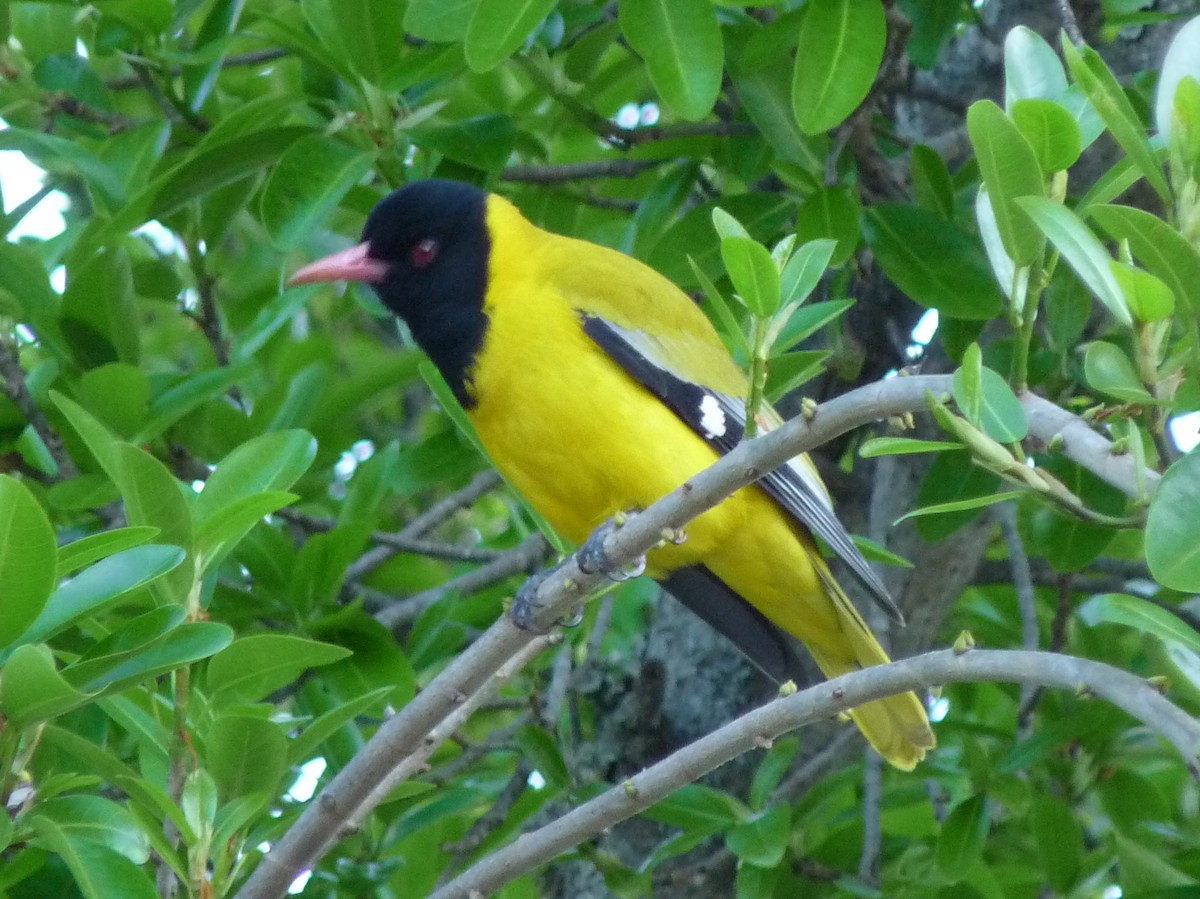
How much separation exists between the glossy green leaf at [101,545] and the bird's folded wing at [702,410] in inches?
59.4

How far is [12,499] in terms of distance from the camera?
2.14m

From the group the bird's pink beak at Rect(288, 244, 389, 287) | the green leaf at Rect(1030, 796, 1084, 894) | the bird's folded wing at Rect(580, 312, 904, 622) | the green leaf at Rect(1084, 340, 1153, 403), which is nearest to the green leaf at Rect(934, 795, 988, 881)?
the green leaf at Rect(1030, 796, 1084, 894)

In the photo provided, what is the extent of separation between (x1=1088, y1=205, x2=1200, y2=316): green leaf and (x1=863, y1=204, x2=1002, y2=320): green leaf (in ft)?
5.21

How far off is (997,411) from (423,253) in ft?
7.78

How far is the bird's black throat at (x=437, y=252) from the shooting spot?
3.90 meters

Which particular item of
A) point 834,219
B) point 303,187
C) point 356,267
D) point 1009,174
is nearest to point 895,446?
point 1009,174

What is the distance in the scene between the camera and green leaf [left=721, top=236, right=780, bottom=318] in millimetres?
2227

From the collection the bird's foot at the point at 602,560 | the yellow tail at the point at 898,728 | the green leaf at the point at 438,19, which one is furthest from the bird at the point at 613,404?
the green leaf at the point at 438,19

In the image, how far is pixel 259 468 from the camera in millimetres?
2906

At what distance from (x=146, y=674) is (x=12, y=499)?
0.33 meters

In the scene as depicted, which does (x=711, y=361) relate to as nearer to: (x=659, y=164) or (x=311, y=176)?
(x=659, y=164)

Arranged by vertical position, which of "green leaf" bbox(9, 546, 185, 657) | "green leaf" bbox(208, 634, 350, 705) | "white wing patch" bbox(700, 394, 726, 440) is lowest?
"green leaf" bbox(208, 634, 350, 705)

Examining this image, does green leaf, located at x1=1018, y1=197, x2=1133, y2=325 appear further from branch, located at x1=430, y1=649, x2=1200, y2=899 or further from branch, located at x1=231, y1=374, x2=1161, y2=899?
branch, located at x1=430, y1=649, x2=1200, y2=899

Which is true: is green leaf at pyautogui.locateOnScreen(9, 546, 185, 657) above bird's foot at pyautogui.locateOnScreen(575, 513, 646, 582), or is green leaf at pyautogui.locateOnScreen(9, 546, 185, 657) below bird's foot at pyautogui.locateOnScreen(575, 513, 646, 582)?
above
